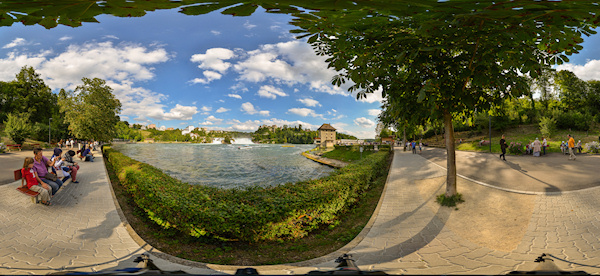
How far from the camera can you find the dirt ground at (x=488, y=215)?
4.17 meters

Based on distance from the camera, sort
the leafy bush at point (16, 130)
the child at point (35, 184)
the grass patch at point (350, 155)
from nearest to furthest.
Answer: the child at point (35, 184) → the grass patch at point (350, 155) → the leafy bush at point (16, 130)

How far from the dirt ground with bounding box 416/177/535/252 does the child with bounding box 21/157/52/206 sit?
389 inches

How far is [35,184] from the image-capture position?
236 inches

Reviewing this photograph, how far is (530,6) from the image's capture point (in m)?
1.67

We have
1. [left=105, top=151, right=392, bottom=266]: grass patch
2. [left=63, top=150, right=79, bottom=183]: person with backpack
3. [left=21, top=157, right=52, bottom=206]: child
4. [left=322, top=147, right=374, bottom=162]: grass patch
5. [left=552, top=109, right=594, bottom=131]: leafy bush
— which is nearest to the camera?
[left=105, top=151, right=392, bottom=266]: grass patch

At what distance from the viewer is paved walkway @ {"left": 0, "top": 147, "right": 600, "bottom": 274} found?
3031mm

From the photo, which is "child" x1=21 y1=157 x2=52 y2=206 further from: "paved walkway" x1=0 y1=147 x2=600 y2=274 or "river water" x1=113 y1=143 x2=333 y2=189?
"river water" x1=113 y1=143 x2=333 y2=189

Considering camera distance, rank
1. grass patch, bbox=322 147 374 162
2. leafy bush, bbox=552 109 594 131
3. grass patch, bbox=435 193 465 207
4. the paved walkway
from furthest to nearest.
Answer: leafy bush, bbox=552 109 594 131 < grass patch, bbox=322 147 374 162 < grass patch, bbox=435 193 465 207 < the paved walkway

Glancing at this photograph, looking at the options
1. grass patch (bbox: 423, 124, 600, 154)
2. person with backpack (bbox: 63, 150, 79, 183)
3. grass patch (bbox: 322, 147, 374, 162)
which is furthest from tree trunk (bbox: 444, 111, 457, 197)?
grass patch (bbox: 322, 147, 374, 162)

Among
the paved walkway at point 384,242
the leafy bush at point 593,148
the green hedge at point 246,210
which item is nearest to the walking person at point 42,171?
the paved walkway at point 384,242

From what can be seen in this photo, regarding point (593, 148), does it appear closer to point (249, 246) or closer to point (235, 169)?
point (249, 246)

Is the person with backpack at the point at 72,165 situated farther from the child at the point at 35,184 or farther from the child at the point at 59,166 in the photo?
the child at the point at 35,184

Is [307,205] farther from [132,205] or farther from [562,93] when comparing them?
[562,93]

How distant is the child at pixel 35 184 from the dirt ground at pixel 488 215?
9870mm
